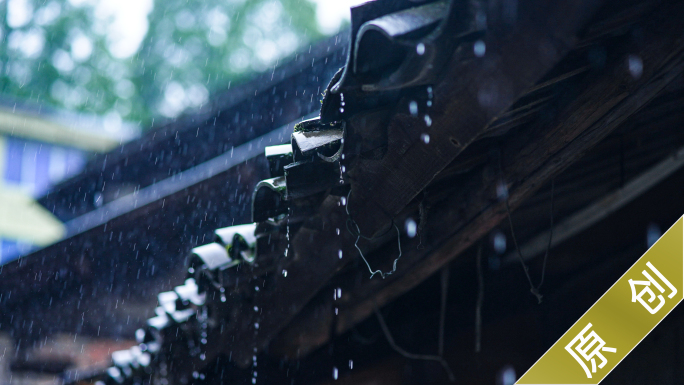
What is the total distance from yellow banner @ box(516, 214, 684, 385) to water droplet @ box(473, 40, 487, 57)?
165 centimetres

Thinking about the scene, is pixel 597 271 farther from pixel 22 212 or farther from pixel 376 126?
pixel 22 212

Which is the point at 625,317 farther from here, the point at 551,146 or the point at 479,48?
the point at 479,48

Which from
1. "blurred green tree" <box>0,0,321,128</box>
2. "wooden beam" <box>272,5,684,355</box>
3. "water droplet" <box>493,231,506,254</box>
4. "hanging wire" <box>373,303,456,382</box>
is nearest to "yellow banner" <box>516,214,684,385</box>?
"wooden beam" <box>272,5,684,355</box>

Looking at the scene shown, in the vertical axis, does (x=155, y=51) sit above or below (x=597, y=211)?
above

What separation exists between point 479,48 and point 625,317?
175cm

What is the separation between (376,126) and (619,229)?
3.04 meters

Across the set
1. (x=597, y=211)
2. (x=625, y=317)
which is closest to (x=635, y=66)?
(x=625, y=317)

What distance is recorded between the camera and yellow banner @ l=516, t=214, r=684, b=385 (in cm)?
251

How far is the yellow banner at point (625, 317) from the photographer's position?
2508mm

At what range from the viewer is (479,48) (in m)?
1.53

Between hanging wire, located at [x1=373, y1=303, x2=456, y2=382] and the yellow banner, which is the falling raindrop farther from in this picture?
hanging wire, located at [x1=373, y1=303, x2=456, y2=382]

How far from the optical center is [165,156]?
782 cm

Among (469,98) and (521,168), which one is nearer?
(469,98)

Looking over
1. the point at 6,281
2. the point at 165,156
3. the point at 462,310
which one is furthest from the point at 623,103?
→ the point at 165,156
